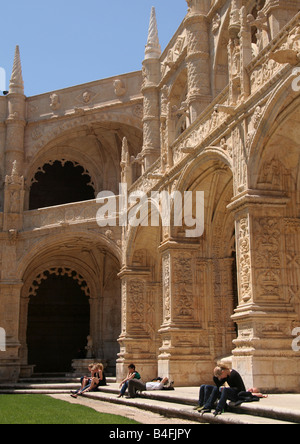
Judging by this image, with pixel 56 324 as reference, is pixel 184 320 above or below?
below

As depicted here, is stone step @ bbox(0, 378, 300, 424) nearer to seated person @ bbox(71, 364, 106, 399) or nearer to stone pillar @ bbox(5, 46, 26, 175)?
seated person @ bbox(71, 364, 106, 399)

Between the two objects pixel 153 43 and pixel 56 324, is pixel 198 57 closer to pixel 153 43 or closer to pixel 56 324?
pixel 153 43

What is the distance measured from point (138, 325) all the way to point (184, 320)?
187 inches

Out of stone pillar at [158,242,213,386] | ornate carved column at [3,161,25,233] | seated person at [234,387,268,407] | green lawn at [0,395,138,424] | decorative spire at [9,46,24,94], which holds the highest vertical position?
decorative spire at [9,46,24,94]

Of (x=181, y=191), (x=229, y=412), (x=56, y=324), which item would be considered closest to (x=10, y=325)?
(x=56, y=324)

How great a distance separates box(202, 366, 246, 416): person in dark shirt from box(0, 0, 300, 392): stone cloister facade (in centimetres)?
126

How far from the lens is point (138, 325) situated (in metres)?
19.9

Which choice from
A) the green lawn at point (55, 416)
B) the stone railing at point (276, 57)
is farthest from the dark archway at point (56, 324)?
the stone railing at point (276, 57)

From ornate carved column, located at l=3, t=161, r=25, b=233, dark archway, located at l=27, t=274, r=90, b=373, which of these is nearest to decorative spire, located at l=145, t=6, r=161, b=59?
ornate carved column, located at l=3, t=161, r=25, b=233

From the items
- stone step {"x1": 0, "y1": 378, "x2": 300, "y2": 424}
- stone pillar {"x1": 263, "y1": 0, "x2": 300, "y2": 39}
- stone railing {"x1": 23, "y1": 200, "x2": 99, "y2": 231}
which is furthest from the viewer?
stone railing {"x1": 23, "y1": 200, "x2": 99, "y2": 231}

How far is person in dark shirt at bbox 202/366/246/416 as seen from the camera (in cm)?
846

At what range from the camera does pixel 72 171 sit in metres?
31.3

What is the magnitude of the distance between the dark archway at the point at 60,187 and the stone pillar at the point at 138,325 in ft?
37.2
